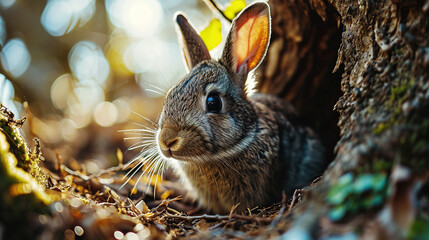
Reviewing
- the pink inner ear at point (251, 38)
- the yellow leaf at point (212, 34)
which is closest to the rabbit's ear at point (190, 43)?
the yellow leaf at point (212, 34)

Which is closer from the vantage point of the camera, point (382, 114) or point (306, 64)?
point (382, 114)

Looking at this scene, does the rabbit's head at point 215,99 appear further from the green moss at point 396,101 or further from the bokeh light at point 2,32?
the bokeh light at point 2,32

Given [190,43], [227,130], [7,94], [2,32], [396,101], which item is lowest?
[396,101]

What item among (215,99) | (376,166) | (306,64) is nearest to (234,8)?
(306,64)

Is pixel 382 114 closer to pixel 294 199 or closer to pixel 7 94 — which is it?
pixel 294 199

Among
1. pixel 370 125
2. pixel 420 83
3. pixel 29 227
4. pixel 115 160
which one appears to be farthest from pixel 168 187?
pixel 420 83

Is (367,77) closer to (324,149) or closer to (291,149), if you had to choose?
(291,149)
